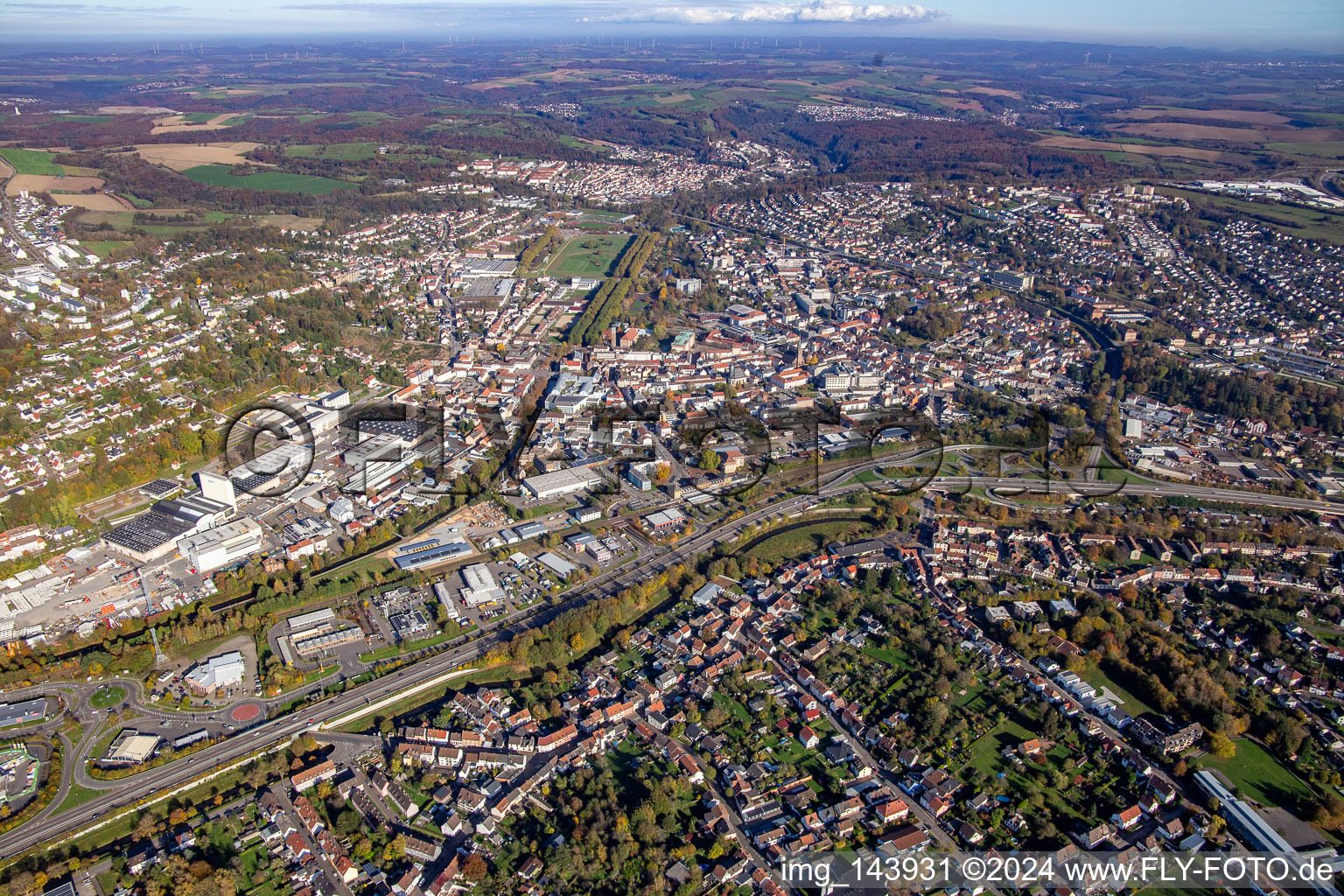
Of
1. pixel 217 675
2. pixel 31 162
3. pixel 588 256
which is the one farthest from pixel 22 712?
pixel 31 162

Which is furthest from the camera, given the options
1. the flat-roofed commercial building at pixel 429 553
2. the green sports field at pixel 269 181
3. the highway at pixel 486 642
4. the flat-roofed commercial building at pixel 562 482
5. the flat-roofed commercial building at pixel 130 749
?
the green sports field at pixel 269 181

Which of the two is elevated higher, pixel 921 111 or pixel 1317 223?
pixel 921 111

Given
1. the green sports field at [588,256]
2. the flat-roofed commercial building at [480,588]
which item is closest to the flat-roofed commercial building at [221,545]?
the flat-roofed commercial building at [480,588]

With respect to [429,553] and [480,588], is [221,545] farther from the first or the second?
[480,588]

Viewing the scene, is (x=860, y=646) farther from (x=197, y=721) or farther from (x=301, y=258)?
(x=301, y=258)

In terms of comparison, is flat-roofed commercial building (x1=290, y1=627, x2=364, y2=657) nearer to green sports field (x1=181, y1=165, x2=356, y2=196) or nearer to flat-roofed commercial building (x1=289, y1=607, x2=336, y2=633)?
flat-roofed commercial building (x1=289, y1=607, x2=336, y2=633)

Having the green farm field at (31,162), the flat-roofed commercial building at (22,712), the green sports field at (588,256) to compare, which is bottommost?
the flat-roofed commercial building at (22,712)

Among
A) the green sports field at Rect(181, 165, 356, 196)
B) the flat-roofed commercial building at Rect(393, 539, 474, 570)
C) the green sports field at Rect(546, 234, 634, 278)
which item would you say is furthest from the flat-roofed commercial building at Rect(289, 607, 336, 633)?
the green sports field at Rect(181, 165, 356, 196)

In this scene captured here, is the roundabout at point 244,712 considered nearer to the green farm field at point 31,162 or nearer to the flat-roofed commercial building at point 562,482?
the flat-roofed commercial building at point 562,482

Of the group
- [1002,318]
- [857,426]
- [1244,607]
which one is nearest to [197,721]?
[857,426]
